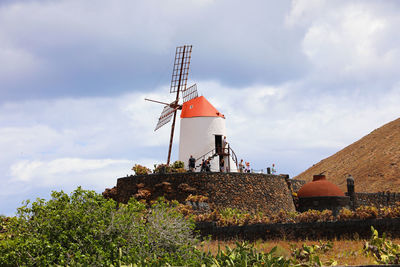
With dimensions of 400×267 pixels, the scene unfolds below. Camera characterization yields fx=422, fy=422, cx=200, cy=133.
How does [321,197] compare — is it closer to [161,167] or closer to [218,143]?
[218,143]

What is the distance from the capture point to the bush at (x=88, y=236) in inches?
378

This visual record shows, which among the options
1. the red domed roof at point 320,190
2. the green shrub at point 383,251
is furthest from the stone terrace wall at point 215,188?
the green shrub at point 383,251

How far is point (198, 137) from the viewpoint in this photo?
95.8 feet

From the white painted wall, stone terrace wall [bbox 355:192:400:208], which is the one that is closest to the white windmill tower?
the white painted wall

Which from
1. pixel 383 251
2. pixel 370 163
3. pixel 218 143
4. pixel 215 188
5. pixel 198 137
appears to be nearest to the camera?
pixel 383 251

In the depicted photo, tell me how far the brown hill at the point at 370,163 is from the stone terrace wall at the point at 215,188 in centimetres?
2184

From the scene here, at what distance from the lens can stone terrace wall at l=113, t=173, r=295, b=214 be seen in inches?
945

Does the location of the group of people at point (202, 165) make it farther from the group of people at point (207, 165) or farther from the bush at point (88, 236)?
the bush at point (88, 236)

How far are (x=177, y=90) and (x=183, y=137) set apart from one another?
4.02m

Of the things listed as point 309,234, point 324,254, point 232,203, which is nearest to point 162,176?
point 232,203

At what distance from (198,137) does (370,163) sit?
2969 centimetres

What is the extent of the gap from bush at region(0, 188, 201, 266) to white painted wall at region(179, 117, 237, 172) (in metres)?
17.8

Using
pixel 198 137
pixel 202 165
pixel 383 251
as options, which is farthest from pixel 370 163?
pixel 383 251

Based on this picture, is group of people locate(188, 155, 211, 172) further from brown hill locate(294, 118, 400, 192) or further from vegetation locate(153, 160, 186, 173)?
brown hill locate(294, 118, 400, 192)
